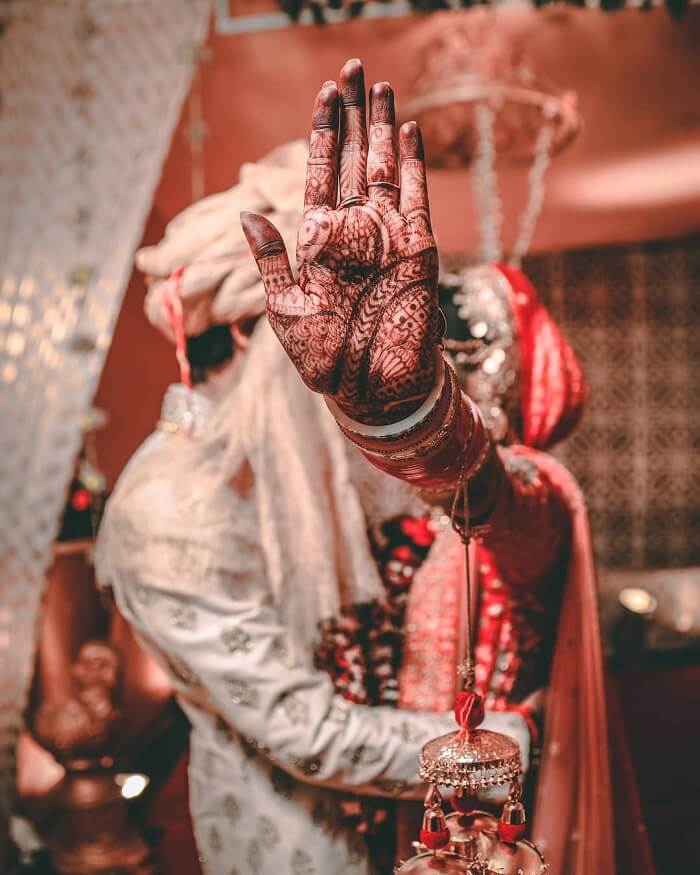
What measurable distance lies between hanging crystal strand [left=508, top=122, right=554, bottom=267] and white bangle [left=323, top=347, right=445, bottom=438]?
1.14 meters

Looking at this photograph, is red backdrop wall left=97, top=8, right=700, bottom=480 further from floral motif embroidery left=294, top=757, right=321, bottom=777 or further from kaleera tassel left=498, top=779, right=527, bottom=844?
kaleera tassel left=498, top=779, right=527, bottom=844

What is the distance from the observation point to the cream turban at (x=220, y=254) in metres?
0.92

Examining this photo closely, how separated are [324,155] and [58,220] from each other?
0.70m

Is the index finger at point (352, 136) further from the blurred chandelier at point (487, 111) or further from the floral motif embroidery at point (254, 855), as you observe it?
the blurred chandelier at point (487, 111)

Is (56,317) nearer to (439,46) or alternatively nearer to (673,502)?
(439,46)

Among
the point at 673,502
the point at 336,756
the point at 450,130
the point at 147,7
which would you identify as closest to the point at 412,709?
the point at 336,756

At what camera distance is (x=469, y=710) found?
2.08ft

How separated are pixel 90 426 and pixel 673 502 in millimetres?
1335

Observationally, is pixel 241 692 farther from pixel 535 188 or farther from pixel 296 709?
pixel 535 188

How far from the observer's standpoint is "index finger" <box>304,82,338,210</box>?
0.52 metres

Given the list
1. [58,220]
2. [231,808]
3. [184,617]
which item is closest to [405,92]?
[58,220]

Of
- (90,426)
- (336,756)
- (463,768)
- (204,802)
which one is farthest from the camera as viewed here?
(90,426)

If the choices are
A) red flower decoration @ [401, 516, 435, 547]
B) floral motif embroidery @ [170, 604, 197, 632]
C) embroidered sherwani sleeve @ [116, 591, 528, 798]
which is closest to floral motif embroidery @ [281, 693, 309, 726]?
embroidered sherwani sleeve @ [116, 591, 528, 798]

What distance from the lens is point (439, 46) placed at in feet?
4.50
